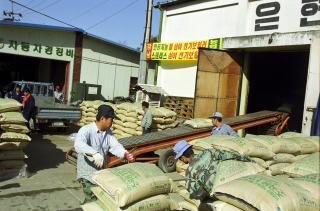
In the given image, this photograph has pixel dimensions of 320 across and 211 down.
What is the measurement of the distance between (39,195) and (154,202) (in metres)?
3.89

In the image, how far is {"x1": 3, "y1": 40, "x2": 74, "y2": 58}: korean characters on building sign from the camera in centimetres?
2028

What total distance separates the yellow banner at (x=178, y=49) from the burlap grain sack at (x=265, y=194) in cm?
1026

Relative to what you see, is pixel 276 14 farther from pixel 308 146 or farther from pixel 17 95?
pixel 308 146

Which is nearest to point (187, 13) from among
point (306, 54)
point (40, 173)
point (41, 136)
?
point (306, 54)

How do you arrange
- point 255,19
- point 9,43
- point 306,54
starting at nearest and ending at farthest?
point 255,19 → point 306,54 → point 9,43

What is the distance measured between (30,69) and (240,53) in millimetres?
18676

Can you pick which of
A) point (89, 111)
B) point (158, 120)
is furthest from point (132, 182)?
point (89, 111)

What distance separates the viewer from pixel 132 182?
4148 mm

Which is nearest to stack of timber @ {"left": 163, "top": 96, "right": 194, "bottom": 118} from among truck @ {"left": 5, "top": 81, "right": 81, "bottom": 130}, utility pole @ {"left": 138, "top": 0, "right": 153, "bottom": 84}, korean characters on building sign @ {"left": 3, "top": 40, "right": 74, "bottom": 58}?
utility pole @ {"left": 138, "top": 0, "right": 153, "bottom": 84}

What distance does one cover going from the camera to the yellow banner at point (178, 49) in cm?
1376

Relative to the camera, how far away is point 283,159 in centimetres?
610

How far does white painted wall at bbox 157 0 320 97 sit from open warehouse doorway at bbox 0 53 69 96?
9.72 metres

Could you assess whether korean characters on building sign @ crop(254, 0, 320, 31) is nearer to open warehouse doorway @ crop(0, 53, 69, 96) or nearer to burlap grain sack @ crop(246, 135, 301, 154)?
burlap grain sack @ crop(246, 135, 301, 154)

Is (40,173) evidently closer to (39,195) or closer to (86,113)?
(39,195)
